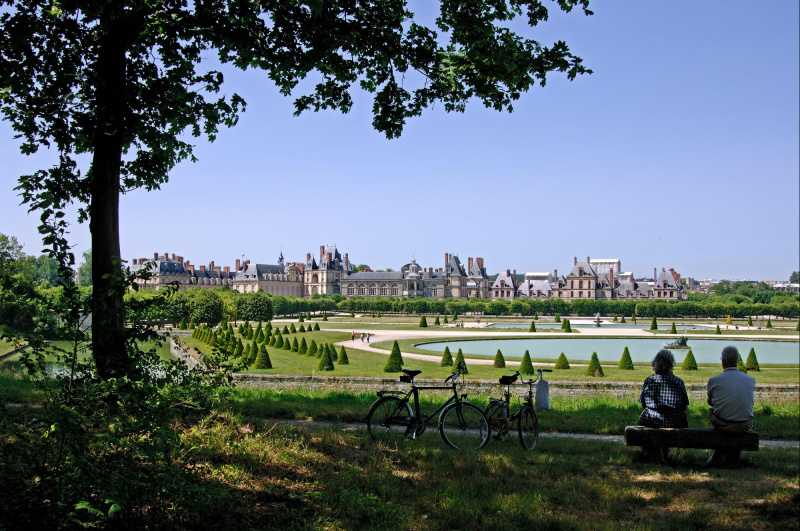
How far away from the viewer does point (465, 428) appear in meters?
5.54

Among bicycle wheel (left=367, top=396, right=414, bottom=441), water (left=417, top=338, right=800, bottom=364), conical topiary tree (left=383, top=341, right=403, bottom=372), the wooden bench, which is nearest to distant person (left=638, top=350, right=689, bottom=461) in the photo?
the wooden bench

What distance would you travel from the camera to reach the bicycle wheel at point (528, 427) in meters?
5.08

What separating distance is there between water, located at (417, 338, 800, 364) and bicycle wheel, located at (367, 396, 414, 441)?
16.0 m

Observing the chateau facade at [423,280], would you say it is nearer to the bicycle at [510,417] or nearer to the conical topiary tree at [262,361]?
the conical topiary tree at [262,361]

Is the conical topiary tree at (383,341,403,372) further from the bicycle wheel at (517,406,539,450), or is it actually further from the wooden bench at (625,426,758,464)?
the wooden bench at (625,426,758,464)

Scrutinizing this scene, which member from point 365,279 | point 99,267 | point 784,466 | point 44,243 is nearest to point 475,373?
point 784,466

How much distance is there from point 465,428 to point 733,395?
2201 mm

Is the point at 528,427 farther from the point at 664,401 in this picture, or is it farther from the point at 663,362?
the point at 663,362

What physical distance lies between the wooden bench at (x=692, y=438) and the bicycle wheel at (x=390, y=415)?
1748 millimetres

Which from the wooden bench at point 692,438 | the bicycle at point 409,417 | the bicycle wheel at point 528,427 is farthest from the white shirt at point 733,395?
the bicycle at point 409,417

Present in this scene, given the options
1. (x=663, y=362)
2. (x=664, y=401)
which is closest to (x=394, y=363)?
(x=664, y=401)

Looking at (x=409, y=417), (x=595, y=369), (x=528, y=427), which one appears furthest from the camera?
(x=595, y=369)

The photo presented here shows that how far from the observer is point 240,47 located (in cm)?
429

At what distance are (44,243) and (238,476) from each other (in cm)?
166
